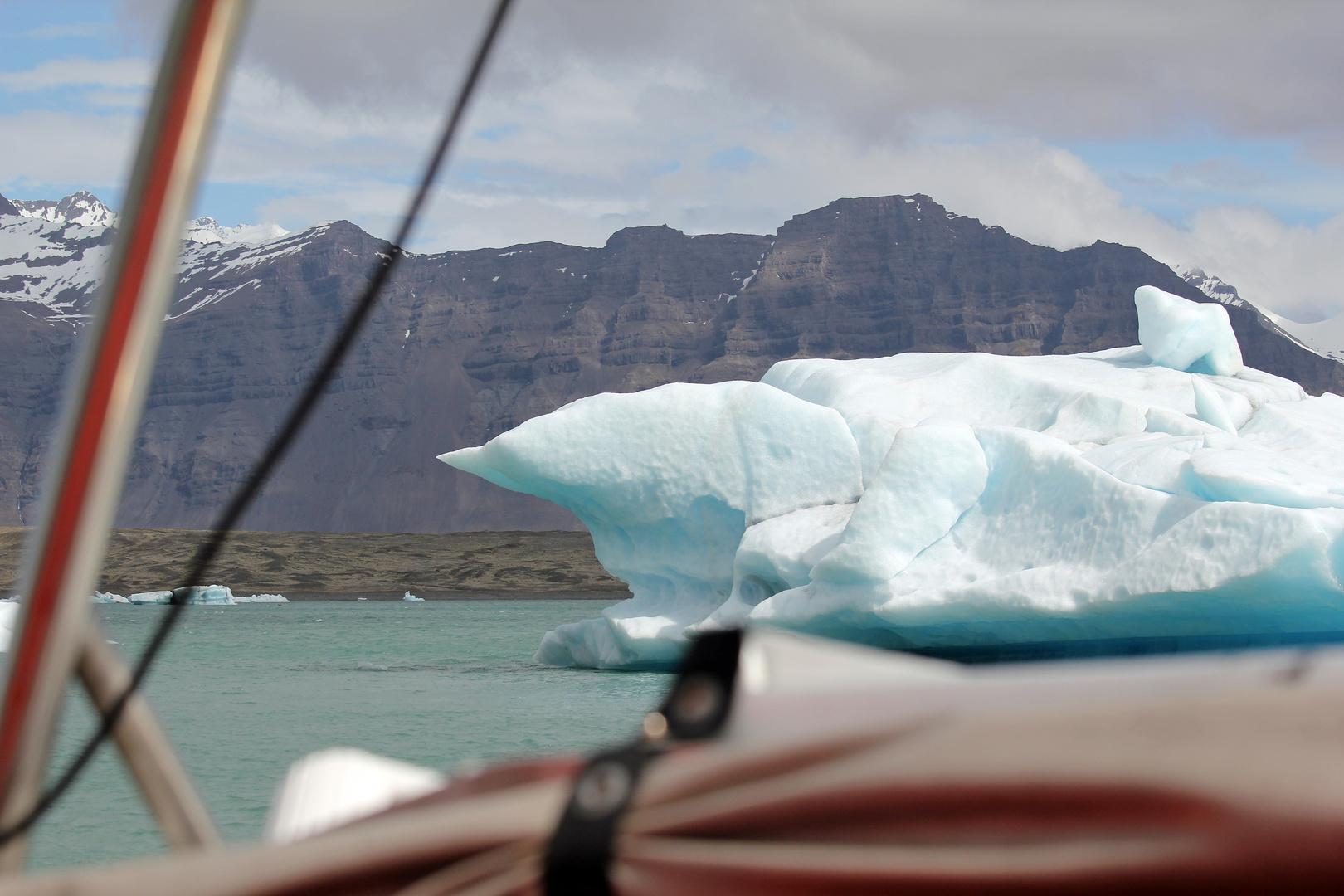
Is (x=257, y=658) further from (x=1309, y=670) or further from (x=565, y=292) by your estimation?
(x=565, y=292)

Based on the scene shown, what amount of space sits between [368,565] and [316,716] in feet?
196

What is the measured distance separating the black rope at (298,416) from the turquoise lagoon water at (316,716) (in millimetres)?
345

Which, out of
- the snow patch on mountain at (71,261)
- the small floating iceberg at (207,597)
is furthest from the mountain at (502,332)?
the small floating iceberg at (207,597)

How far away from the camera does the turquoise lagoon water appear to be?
831 centimetres

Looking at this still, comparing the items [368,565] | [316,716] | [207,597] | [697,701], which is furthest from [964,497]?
[368,565]

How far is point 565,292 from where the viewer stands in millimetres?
141250

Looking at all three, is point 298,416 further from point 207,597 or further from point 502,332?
point 502,332

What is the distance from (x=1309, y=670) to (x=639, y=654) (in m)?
14.7

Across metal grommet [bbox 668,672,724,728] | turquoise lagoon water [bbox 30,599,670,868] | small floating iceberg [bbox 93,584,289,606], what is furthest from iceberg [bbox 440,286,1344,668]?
small floating iceberg [bbox 93,584,289,606]

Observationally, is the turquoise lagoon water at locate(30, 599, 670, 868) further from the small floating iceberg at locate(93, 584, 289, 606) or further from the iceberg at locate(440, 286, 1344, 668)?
the small floating iceberg at locate(93, 584, 289, 606)

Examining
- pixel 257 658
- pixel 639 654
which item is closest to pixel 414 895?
pixel 639 654

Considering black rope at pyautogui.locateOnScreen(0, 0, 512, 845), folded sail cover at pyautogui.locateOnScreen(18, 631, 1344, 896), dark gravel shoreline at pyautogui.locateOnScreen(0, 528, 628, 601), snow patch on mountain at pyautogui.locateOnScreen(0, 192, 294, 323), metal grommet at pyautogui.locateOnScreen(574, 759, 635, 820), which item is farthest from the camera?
snow patch on mountain at pyautogui.locateOnScreen(0, 192, 294, 323)

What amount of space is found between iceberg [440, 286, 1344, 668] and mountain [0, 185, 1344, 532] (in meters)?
110

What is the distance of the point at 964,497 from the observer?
12055 mm
